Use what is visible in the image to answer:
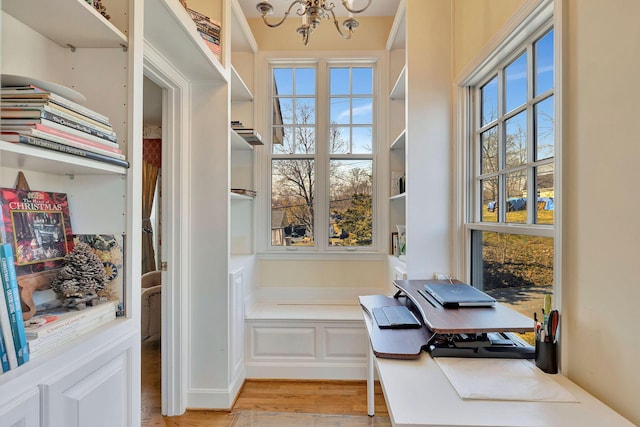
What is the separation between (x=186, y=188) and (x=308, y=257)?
4.33 ft

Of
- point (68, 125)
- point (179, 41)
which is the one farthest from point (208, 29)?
point (68, 125)

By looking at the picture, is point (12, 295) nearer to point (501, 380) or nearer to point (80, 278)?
point (80, 278)

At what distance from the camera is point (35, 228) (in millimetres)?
962

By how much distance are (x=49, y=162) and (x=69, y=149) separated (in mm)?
84

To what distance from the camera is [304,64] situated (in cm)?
318

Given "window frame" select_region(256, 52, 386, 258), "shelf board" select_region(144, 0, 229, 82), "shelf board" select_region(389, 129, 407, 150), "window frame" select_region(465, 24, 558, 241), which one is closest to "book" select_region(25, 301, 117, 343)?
"shelf board" select_region(144, 0, 229, 82)

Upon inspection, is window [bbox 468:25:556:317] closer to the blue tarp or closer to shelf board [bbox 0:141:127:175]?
the blue tarp

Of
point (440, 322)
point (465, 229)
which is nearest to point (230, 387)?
point (440, 322)

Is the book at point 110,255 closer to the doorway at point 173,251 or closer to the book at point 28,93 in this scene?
the book at point 28,93

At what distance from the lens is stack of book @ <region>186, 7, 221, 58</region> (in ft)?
6.49

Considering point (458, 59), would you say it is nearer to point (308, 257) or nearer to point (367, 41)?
point (367, 41)

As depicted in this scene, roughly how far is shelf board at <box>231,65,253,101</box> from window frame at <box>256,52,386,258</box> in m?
0.21

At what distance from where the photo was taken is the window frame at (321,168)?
313 centimetres

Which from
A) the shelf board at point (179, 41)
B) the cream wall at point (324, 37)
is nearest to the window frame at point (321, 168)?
the cream wall at point (324, 37)
